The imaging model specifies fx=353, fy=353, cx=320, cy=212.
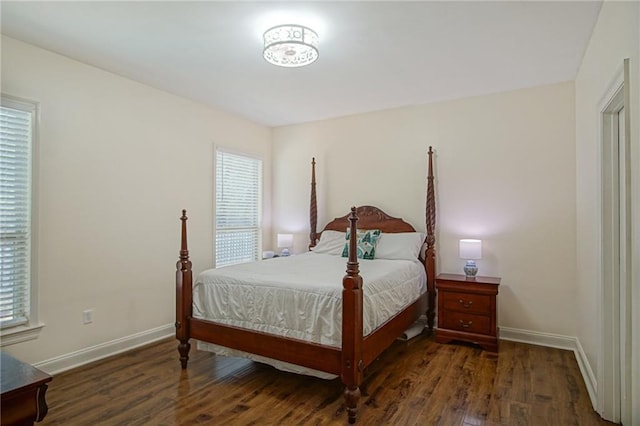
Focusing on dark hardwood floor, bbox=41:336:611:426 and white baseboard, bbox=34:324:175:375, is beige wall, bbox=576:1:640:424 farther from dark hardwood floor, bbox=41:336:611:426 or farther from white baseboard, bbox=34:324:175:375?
white baseboard, bbox=34:324:175:375

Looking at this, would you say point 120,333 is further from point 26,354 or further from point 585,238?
point 585,238

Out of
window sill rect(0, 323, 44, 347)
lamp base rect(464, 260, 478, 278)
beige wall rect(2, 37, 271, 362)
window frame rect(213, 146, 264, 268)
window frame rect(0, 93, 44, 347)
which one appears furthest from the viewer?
window frame rect(213, 146, 264, 268)

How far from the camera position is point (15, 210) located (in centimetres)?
273

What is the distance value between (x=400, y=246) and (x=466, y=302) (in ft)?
2.93

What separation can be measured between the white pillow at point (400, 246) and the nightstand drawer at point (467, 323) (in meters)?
0.72

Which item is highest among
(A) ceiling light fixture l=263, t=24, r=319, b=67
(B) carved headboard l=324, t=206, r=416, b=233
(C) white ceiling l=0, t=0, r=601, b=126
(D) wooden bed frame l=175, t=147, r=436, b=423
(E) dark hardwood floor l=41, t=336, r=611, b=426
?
(C) white ceiling l=0, t=0, r=601, b=126

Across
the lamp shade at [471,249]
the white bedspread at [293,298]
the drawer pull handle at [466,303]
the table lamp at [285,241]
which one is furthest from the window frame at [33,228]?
the lamp shade at [471,249]


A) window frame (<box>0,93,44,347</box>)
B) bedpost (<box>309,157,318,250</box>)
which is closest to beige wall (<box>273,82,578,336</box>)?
bedpost (<box>309,157,318,250</box>)

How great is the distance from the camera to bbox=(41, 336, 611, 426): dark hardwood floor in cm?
229

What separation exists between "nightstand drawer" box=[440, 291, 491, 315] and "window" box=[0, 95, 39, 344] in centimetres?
365

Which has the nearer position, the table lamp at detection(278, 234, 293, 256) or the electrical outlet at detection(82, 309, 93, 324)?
the electrical outlet at detection(82, 309, 93, 324)

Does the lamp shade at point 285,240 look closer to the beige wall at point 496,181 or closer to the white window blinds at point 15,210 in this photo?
the beige wall at point 496,181

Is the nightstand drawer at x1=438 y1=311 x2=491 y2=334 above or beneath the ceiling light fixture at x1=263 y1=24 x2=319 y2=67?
beneath

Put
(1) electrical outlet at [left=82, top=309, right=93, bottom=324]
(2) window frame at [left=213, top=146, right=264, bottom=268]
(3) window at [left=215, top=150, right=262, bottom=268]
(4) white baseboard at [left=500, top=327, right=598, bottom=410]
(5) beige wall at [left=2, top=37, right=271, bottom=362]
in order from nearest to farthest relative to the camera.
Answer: (5) beige wall at [left=2, top=37, right=271, bottom=362] < (4) white baseboard at [left=500, top=327, right=598, bottom=410] < (1) electrical outlet at [left=82, top=309, right=93, bottom=324] < (2) window frame at [left=213, top=146, right=264, bottom=268] < (3) window at [left=215, top=150, right=262, bottom=268]
